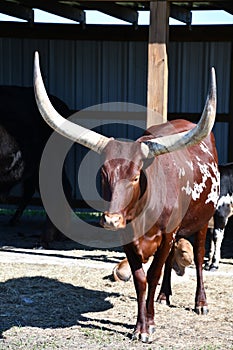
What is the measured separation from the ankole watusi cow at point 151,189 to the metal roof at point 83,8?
11.9 ft

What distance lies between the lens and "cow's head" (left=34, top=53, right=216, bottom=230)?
5004 mm

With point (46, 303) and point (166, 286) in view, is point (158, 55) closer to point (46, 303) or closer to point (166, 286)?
point (166, 286)

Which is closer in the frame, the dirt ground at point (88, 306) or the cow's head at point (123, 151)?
the cow's head at point (123, 151)

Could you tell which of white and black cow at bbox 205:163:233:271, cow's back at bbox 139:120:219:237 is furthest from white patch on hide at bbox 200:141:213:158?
white and black cow at bbox 205:163:233:271

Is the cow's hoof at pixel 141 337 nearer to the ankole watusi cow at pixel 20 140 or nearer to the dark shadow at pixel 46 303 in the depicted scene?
the dark shadow at pixel 46 303

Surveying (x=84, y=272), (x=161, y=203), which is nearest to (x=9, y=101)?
(x=84, y=272)

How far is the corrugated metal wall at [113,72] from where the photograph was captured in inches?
436

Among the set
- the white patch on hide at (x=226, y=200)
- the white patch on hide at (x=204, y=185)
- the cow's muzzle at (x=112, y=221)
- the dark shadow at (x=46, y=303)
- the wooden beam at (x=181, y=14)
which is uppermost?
the wooden beam at (x=181, y=14)

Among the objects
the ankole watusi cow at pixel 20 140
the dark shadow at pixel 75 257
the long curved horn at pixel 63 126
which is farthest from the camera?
the ankole watusi cow at pixel 20 140

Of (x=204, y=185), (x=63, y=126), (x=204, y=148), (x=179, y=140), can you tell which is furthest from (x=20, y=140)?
(x=179, y=140)

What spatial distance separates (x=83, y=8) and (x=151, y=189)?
5.87 metres

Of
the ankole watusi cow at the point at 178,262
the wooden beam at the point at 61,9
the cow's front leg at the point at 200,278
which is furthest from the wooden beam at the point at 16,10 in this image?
the cow's front leg at the point at 200,278

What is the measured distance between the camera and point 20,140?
9.26 m

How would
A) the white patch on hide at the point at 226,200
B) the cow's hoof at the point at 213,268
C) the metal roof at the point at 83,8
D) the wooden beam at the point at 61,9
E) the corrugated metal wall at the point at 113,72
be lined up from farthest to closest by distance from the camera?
the corrugated metal wall at the point at 113,72
the wooden beam at the point at 61,9
the metal roof at the point at 83,8
the white patch on hide at the point at 226,200
the cow's hoof at the point at 213,268
